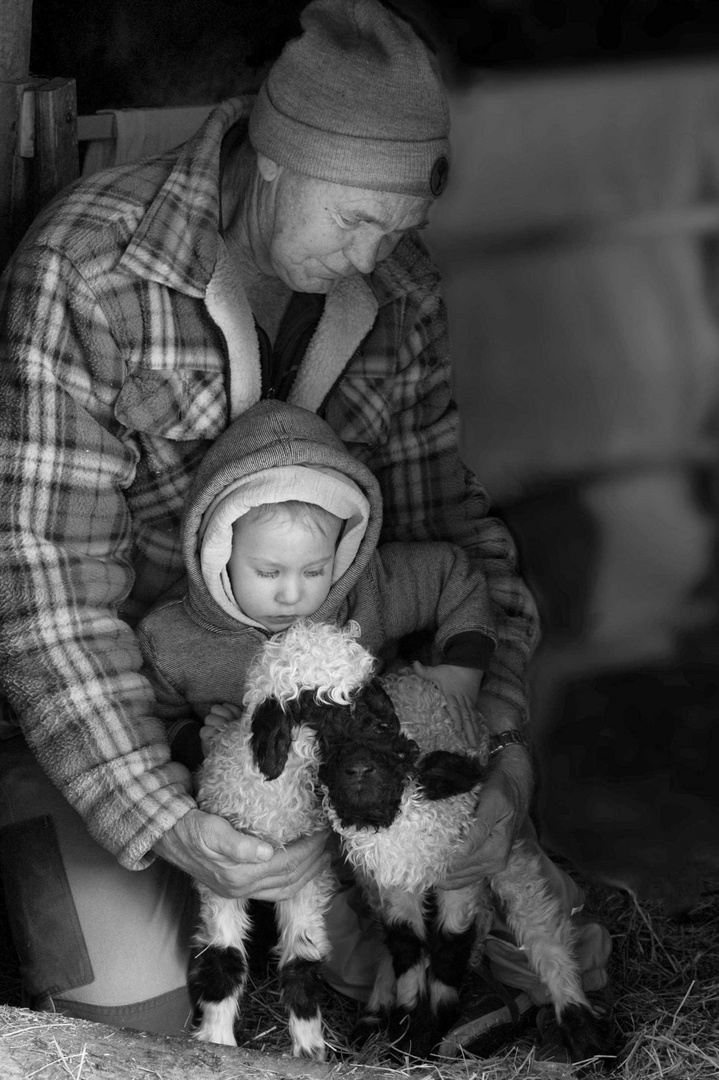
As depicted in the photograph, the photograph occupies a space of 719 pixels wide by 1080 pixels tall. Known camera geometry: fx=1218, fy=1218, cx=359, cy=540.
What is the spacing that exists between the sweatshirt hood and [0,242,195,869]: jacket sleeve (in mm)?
289

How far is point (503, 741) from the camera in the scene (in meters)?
3.33

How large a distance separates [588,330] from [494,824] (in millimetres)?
1897

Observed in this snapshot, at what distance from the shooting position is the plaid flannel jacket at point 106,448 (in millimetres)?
2922

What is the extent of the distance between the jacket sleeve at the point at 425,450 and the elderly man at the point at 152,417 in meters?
0.14

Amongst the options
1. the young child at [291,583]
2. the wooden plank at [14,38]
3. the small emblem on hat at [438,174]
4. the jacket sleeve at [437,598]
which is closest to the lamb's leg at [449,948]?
the young child at [291,583]

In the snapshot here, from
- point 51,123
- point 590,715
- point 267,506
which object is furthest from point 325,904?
point 51,123

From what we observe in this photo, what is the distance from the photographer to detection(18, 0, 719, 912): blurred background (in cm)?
394

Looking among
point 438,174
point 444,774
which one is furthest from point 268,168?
point 444,774

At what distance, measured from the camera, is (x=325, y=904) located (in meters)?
3.07

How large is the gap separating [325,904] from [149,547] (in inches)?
41.1

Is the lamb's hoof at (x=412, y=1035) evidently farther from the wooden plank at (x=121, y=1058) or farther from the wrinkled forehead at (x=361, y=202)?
the wrinkled forehead at (x=361, y=202)

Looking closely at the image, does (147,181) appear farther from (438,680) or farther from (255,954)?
(255,954)

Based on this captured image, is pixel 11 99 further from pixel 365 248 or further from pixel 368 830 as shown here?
pixel 368 830

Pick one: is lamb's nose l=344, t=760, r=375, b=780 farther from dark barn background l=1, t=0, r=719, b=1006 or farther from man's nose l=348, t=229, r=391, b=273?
dark barn background l=1, t=0, r=719, b=1006
